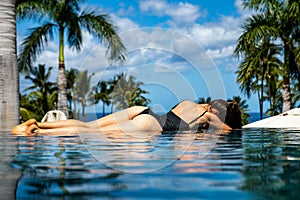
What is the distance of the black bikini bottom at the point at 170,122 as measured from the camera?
7488 mm

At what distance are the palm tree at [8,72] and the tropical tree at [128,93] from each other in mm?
24045

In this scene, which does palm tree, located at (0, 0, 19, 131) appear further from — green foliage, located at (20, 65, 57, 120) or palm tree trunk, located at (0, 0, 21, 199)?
green foliage, located at (20, 65, 57, 120)

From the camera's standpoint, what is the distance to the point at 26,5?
46.3 feet

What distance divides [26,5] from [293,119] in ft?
33.3

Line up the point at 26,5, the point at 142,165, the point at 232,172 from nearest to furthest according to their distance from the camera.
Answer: the point at 232,172
the point at 142,165
the point at 26,5

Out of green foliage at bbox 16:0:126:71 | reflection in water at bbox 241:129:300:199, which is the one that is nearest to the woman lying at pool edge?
reflection in water at bbox 241:129:300:199

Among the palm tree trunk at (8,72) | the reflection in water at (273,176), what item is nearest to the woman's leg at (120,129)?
the palm tree trunk at (8,72)

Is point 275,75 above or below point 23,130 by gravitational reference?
above

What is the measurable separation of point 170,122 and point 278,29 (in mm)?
11481

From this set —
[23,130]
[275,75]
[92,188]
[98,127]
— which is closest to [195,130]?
[98,127]

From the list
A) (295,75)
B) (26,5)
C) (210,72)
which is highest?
(26,5)

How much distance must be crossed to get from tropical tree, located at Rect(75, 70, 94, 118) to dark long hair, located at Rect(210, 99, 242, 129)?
930 inches

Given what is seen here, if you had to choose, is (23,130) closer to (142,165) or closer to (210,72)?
(210,72)

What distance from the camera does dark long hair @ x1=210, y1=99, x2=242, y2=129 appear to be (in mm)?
7875
